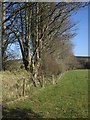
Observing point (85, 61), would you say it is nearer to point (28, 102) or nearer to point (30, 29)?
point (30, 29)

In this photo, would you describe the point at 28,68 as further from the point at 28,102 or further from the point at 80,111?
the point at 80,111

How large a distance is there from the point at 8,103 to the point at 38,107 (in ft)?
4.77

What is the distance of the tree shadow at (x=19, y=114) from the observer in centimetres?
1062

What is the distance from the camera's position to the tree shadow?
10.6 m

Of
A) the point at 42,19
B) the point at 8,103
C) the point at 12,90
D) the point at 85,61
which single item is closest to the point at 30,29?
the point at 42,19

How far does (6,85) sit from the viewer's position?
1444 centimetres

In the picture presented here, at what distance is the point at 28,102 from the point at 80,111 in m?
3.10

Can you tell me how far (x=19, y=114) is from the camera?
11141 mm

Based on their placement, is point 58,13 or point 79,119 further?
point 58,13

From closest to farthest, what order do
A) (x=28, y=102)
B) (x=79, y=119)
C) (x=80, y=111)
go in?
(x=79, y=119) → (x=80, y=111) → (x=28, y=102)

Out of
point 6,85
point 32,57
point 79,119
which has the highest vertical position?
point 32,57

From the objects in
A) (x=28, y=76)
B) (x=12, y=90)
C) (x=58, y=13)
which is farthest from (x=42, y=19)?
(x=12, y=90)

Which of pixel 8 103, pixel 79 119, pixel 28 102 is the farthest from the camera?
pixel 28 102

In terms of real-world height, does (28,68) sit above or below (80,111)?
above
